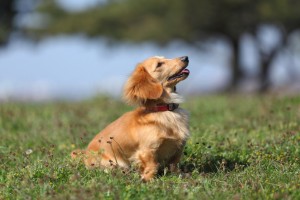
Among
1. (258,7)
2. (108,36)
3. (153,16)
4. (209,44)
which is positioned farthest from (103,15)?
(258,7)

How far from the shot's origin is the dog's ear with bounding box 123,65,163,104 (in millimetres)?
5730

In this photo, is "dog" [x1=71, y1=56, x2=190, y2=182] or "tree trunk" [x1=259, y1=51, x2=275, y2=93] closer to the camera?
"dog" [x1=71, y1=56, x2=190, y2=182]

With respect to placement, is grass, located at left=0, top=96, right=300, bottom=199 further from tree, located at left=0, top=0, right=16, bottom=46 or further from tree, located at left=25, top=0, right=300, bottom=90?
tree, located at left=0, top=0, right=16, bottom=46

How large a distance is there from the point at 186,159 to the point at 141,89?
0.93 m

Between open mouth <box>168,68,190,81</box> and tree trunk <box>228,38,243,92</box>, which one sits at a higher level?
open mouth <box>168,68,190,81</box>

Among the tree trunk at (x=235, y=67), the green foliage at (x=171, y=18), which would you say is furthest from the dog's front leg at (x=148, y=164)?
the tree trunk at (x=235, y=67)

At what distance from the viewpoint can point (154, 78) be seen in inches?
235

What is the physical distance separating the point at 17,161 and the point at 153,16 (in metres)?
23.3

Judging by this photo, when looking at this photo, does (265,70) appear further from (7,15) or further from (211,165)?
(211,165)

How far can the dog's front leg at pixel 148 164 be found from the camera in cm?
554

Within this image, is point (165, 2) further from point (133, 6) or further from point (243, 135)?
point (243, 135)

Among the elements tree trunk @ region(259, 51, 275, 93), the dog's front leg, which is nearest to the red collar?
the dog's front leg

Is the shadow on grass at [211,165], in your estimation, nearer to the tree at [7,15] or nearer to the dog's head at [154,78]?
the dog's head at [154,78]

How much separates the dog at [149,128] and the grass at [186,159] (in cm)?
17
